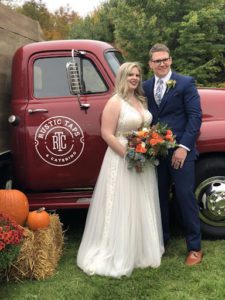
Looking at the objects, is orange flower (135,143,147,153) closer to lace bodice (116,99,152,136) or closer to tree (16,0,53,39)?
lace bodice (116,99,152,136)

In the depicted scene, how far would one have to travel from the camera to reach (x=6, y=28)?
497cm

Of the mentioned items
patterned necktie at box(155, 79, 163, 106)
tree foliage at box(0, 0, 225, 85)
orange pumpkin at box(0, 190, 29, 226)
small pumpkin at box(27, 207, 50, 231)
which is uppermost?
tree foliage at box(0, 0, 225, 85)

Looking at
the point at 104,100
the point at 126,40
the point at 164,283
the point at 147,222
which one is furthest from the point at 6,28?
the point at 126,40

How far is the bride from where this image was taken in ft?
13.3

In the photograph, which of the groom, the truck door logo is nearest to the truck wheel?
the groom

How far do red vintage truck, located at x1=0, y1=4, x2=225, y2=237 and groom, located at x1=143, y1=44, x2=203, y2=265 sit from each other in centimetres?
44

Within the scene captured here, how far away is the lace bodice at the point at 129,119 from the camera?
159 inches

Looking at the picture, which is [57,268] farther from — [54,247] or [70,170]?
[70,170]

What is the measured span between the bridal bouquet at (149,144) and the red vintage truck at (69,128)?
633mm

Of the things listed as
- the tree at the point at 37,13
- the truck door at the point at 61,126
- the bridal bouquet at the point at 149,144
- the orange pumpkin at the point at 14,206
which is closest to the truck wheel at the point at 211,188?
the bridal bouquet at the point at 149,144

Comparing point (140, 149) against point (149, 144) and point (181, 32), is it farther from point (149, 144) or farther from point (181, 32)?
point (181, 32)

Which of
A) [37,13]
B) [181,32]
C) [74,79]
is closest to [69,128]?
[74,79]

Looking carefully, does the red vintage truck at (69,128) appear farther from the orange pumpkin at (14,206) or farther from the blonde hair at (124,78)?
the blonde hair at (124,78)

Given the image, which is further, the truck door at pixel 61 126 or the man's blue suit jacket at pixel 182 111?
the truck door at pixel 61 126
